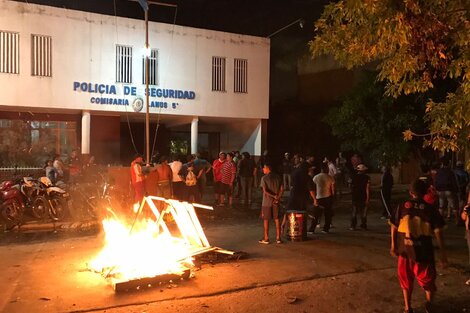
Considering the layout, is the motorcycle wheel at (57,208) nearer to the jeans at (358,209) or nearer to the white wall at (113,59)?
the white wall at (113,59)

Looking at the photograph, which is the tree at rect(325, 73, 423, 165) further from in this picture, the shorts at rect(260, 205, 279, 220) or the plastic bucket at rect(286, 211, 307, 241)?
the shorts at rect(260, 205, 279, 220)

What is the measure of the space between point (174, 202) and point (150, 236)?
2.31ft

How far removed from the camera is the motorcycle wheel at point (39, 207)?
12.3m

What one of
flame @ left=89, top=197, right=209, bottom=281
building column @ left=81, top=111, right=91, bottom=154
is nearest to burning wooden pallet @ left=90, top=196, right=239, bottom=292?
flame @ left=89, top=197, right=209, bottom=281

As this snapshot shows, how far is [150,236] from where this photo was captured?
26.7 ft

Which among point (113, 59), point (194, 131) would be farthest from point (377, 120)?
point (113, 59)

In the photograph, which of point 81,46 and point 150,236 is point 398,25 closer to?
point 150,236

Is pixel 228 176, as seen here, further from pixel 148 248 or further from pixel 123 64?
pixel 123 64

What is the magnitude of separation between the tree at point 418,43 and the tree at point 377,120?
12.7 m

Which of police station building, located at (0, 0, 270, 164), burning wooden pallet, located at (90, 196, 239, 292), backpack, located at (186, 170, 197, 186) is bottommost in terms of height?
burning wooden pallet, located at (90, 196, 239, 292)

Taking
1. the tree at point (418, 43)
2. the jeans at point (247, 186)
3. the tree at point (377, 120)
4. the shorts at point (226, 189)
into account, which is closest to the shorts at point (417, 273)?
the tree at point (418, 43)

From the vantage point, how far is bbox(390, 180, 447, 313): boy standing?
18.6ft

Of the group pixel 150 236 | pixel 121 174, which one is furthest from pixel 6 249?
pixel 121 174

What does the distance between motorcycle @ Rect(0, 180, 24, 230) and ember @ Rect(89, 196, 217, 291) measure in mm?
4248
